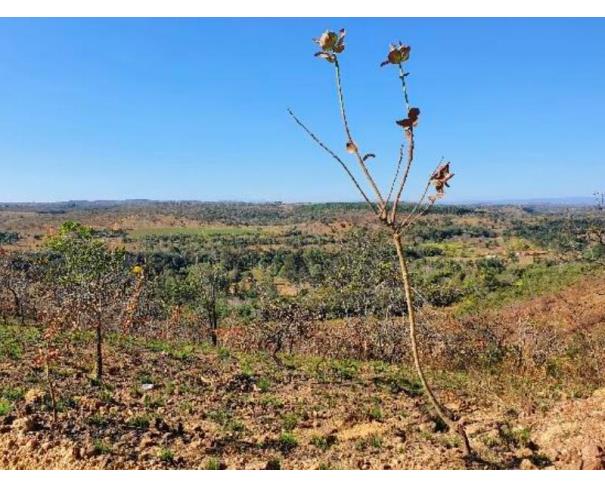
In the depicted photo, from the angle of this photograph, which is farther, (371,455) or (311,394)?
(311,394)

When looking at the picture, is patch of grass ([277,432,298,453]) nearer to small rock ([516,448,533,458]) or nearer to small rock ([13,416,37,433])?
small rock ([516,448,533,458])

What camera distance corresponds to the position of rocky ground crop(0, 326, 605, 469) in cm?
516

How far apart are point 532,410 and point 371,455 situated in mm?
2722

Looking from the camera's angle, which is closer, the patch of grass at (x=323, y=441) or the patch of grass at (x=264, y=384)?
the patch of grass at (x=323, y=441)

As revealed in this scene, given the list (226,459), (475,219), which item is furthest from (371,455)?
(475,219)

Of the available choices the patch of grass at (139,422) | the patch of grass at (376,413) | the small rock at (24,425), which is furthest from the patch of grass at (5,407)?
the patch of grass at (376,413)

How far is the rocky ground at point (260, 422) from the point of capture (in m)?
5.16

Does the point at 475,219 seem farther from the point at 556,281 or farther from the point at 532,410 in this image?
the point at 532,410

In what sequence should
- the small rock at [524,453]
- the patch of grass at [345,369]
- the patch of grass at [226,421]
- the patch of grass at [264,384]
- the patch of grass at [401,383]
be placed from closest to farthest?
the small rock at [524,453] < the patch of grass at [226,421] < the patch of grass at [401,383] < the patch of grass at [264,384] < the patch of grass at [345,369]

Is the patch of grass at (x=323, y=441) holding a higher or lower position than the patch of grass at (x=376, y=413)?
higher

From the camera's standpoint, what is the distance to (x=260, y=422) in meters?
7.12

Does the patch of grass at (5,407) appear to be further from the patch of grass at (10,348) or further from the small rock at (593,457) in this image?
the small rock at (593,457)

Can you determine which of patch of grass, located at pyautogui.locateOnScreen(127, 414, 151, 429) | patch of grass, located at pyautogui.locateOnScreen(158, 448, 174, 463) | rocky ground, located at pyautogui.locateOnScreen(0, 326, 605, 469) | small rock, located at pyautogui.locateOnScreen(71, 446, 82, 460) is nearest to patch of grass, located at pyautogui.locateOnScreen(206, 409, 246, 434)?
rocky ground, located at pyautogui.locateOnScreen(0, 326, 605, 469)

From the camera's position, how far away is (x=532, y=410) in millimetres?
6859
